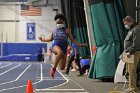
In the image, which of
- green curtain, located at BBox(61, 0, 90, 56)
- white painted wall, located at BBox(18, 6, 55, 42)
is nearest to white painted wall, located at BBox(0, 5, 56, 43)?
white painted wall, located at BBox(18, 6, 55, 42)

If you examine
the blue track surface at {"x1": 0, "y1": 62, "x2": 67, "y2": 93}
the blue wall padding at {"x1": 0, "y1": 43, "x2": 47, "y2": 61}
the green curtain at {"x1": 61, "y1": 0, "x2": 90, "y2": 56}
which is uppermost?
the green curtain at {"x1": 61, "y1": 0, "x2": 90, "y2": 56}

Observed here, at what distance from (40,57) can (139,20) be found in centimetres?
3222

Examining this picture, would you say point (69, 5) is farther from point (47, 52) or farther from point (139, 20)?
point (47, 52)

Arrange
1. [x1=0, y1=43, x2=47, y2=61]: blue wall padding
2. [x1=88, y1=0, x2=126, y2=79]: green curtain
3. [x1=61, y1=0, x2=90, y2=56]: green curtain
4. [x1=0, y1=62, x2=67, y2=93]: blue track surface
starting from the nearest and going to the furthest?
1. [x1=0, y1=62, x2=67, y2=93]: blue track surface
2. [x1=88, y1=0, x2=126, y2=79]: green curtain
3. [x1=61, y1=0, x2=90, y2=56]: green curtain
4. [x1=0, y1=43, x2=47, y2=61]: blue wall padding

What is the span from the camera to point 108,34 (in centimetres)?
A: 1359

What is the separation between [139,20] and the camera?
13.6 meters

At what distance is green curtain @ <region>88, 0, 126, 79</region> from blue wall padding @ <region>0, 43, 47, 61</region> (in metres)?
33.7

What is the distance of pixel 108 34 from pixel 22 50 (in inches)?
1382

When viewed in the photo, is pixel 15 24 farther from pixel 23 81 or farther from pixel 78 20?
pixel 23 81

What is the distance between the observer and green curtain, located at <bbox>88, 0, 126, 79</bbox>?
13383 mm

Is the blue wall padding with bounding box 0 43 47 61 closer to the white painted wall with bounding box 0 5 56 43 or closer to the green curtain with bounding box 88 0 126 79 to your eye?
the white painted wall with bounding box 0 5 56 43

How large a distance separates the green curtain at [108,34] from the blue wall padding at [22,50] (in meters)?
33.7

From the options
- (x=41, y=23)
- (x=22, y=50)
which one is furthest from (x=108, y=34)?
(x=41, y=23)

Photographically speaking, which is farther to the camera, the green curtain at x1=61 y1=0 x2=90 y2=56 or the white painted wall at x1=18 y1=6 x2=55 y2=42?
the white painted wall at x1=18 y1=6 x2=55 y2=42
